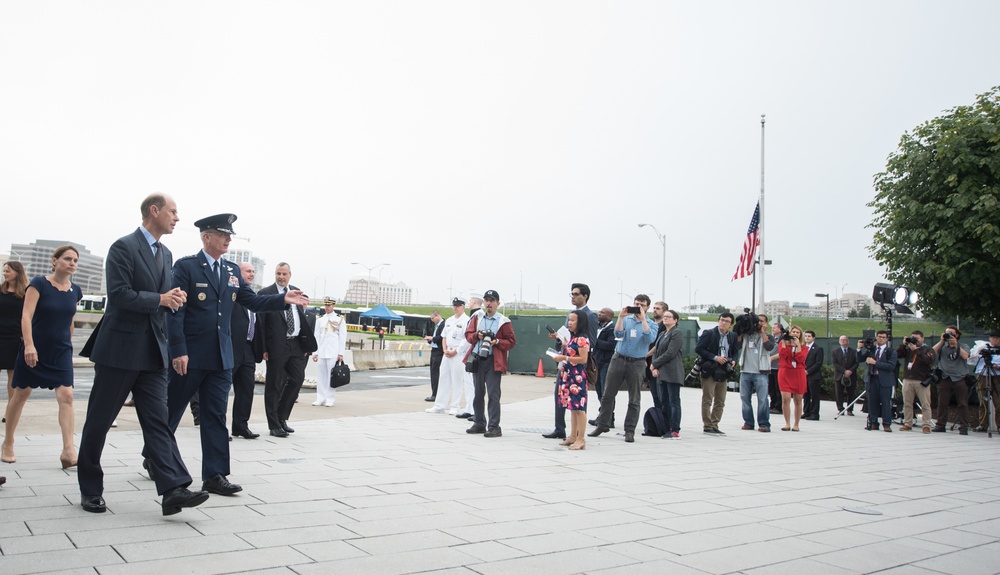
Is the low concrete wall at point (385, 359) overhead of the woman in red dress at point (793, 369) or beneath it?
beneath

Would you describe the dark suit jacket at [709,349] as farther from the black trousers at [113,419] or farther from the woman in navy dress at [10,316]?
the woman in navy dress at [10,316]

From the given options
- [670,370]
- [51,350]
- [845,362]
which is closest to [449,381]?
[670,370]

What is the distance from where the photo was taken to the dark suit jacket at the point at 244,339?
7798mm

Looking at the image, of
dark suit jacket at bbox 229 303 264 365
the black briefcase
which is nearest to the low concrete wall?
the black briefcase

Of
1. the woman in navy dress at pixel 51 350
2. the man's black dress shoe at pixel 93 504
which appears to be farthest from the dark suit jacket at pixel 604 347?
the man's black dress shoe at pixel 93 504

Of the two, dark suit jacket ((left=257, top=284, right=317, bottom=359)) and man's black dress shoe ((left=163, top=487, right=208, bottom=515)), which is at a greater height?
dark suit jacket ((left=257, top=284, right=317, bottom=359))

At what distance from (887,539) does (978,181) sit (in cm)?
2008

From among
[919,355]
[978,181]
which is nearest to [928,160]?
[978,181]

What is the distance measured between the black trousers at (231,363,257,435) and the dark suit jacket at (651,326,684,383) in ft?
18.7

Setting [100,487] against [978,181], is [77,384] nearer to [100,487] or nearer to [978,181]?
[100,487]

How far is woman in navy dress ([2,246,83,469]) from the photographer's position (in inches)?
224

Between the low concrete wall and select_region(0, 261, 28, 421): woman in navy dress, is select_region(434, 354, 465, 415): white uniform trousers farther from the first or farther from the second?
the low concrete wall

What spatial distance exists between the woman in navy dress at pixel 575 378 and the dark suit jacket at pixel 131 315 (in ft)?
16.2

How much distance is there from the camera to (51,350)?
5781 mm
